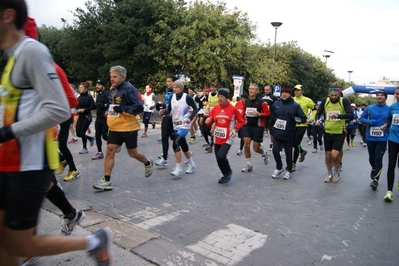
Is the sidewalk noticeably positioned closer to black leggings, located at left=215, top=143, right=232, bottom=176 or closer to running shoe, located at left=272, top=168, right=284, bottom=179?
black leggings, located at left=215, top=143, right=232, bottom=176

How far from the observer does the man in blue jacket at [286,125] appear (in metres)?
7.10

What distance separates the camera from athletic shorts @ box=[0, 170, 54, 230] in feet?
6.49

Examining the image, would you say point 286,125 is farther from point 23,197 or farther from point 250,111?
point 23,197

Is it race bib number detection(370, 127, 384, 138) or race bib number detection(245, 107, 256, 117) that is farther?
race bib number detection(245, 107, 256, 117)

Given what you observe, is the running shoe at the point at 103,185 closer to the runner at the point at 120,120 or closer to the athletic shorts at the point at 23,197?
the runner at the point at 120,120

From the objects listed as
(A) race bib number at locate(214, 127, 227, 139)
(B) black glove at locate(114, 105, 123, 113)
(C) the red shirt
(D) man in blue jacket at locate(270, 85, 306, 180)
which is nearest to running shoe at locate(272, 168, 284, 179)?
(D) man in blue jacket at locate(270, 85, 306, 180)

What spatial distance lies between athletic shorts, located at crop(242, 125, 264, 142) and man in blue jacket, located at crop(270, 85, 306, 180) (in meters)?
0.48

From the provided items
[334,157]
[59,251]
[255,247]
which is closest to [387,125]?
[334,157]

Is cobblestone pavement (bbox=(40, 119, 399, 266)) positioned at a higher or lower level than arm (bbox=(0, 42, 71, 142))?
lower

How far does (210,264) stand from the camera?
3.29 m

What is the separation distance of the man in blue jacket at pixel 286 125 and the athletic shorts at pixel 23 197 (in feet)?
18.7

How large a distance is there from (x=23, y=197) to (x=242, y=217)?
3202 millimetres

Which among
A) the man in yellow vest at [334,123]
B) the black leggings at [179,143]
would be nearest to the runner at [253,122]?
the man in yellow vest at [334,123]

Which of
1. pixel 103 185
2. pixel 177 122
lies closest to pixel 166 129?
pixel 177 122
